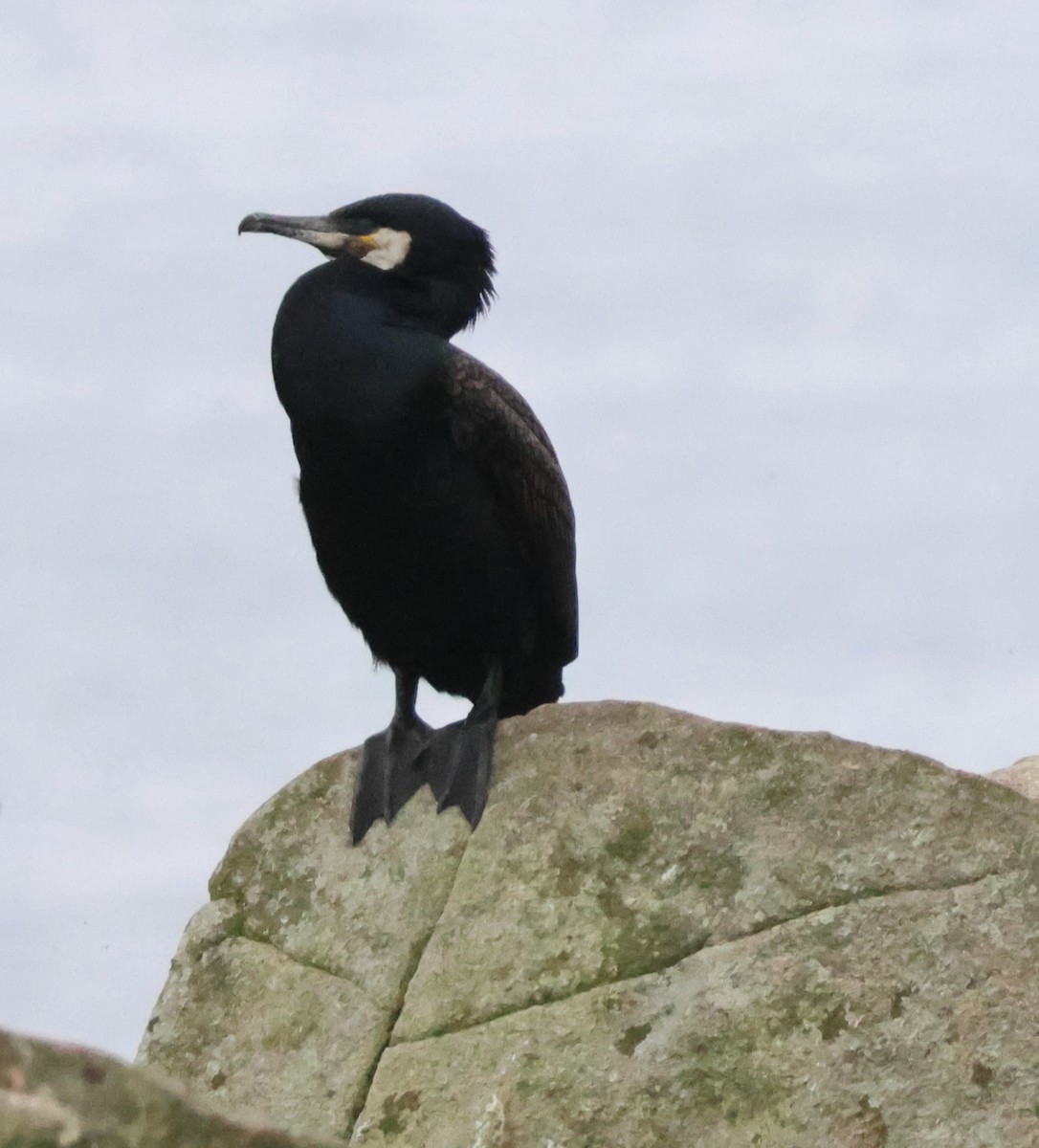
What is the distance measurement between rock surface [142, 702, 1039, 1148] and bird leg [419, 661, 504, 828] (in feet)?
0.25

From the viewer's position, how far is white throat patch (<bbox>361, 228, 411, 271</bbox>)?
714 centimetres

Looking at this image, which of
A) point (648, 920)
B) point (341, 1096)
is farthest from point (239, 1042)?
point (648, 920)

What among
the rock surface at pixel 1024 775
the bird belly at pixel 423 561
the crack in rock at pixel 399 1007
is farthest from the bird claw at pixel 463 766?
the rock surface at pixel 1024 775

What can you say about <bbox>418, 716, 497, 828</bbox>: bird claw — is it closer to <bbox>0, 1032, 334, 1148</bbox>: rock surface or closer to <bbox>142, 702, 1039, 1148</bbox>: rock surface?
<bbox>142, 702, 1039, 1148</bbox>: rock surface

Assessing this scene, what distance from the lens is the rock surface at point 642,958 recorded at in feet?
17.7

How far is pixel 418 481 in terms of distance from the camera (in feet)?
22.2

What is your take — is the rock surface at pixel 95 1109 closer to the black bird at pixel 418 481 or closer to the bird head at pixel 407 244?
the black bird at pixel 418 481

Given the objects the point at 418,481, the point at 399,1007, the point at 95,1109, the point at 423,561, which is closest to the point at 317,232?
the point at 418,481

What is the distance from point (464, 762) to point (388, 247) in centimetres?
190

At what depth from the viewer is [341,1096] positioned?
5762 millimetres

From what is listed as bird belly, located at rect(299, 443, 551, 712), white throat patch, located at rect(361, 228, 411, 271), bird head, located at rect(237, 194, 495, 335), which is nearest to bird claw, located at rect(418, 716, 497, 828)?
bird belly, located at rect(299, 443, 551, 712)

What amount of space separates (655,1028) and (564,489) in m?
2.27

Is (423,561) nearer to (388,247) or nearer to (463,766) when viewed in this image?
(463,766)

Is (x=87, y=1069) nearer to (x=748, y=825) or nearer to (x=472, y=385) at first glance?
(x=748, y=825)
